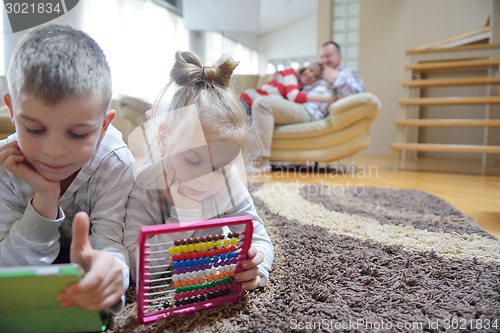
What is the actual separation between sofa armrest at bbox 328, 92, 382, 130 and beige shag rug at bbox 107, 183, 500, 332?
116 cm

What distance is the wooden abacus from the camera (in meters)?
0.50

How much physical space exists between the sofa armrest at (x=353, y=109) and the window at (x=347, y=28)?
4.93 ft

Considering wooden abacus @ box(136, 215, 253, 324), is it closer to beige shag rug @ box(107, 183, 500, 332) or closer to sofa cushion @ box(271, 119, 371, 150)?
beige shag rug @ box(107, 183, 500, 332)

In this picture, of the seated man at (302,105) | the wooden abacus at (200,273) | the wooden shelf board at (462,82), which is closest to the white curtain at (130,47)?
the wooden abacus at (200,273)

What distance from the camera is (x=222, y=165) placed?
0.63 m

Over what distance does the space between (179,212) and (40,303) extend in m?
0.26

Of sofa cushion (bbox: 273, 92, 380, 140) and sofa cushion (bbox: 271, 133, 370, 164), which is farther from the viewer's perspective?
sofa cushion (bbox: 271, 133, 370, 164)

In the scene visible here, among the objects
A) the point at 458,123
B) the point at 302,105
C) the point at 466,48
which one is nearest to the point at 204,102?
the point at 302,105

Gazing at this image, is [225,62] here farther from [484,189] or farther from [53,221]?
[484,189]

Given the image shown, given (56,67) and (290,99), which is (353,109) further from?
(56,67)

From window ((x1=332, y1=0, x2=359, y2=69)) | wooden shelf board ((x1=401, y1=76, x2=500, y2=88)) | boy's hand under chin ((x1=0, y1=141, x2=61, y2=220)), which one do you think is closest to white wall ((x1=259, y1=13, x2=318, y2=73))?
window ((x1=332, y1=0, x2=359, y2=69))

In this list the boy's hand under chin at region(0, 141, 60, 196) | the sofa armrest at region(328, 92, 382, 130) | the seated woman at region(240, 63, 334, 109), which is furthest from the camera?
the seated woman at region(240, 63, 334, 109)

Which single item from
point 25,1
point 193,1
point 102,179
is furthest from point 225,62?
point 193,1

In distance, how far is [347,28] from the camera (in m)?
3.51
